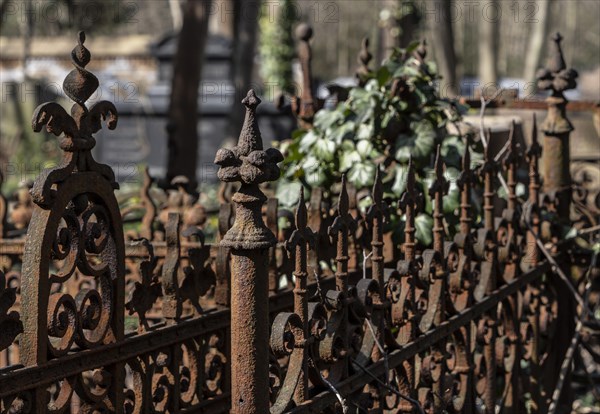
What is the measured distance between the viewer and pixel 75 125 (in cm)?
296

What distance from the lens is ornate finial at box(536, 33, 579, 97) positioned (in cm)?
544

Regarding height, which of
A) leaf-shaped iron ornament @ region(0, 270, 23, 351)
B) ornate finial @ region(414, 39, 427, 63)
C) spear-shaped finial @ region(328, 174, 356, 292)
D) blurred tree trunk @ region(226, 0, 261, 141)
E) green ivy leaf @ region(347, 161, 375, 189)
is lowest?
leaf-shaped iron ornament @ region(0, 270, 23, 351)

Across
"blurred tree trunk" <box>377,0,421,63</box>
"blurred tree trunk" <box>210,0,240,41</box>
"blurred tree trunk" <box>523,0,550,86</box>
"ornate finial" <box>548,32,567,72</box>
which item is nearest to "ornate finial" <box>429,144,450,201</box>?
"ornate finial" <box>548,32,567,72</box>

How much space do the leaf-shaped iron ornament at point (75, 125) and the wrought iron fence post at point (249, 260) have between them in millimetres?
541

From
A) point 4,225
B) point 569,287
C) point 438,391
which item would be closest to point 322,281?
point 438,391

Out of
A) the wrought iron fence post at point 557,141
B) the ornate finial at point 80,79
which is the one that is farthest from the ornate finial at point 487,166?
the ornate finial at point 80,79

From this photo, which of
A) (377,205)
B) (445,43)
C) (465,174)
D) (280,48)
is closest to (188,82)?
(445,43)

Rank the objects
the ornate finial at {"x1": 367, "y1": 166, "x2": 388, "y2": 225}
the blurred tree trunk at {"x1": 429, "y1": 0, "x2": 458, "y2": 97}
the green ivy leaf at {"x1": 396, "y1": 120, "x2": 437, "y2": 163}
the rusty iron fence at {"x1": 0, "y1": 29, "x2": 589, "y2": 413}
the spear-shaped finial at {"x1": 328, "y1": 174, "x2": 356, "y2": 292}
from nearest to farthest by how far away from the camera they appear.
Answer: the rusty iron fence at {"x1": 0, "y1": 29, "x2": 589, "y2": 413} → the spear-shaped finial at {"x1": 328, "y1": 174, "x2": 356, "y2": 292} → the ornate finial at {"x1": 367, "y1": 166, "x2": 388, "y2": 225} → the green ivy leaf at {"x1": 396, "y1": 120, "x2": 437, "y2": 163} → the blurred tree trunk at {"x1": 429, "y1": 0, "x2": 458, "y2": 97}

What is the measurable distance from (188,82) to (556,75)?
24.7 feet

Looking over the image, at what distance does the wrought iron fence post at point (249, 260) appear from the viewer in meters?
2.51

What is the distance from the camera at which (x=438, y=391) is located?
12.4 feet

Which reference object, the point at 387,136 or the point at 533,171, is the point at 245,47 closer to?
the point at 387,136

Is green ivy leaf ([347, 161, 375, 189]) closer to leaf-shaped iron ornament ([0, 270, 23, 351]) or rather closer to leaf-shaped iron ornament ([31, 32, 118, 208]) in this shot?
leaf-shaped iron ornament ([31, 32, 118, 208])

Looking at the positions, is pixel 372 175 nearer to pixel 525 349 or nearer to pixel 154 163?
pixel 525 349
